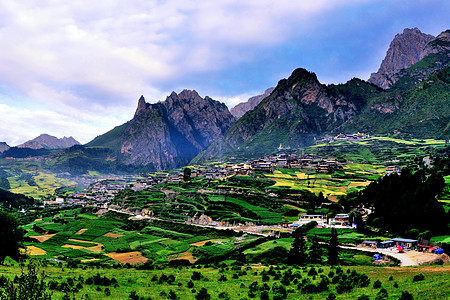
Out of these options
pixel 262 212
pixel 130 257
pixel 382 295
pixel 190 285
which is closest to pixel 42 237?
pixel 130 257

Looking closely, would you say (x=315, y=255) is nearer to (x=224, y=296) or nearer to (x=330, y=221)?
(x=224, y=296)

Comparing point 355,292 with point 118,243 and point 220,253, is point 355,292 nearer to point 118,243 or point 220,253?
point 220,253

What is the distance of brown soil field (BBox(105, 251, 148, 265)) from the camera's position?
6002 cm

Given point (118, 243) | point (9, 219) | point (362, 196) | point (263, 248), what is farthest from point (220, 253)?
point (362, 196)

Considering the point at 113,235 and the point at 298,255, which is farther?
the point at 113,235

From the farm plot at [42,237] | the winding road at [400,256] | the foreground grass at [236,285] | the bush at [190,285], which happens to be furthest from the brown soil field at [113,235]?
the bush at [190,285]

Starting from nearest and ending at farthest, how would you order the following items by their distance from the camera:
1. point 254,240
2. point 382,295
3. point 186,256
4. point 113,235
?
point 382,295 → point 186,256 → point 254,240 → point 113,235

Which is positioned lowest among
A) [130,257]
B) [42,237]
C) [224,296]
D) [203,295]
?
[130,257]

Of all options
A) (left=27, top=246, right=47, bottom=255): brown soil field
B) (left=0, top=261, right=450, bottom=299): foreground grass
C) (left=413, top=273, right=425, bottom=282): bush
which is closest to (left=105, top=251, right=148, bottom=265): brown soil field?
(left=27, top=246, right=47, bottom=255): brown soil field

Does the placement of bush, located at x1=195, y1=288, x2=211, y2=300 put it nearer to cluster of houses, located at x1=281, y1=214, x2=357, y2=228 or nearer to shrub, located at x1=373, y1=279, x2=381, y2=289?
shrub, located at x1=373, y1=279, x2=381, y2=289

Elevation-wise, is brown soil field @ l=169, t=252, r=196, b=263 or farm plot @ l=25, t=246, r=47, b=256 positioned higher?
farm plot @ l=25, t=246, r=47, b=256

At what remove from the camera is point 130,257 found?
63688mm

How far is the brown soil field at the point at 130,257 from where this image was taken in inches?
2363

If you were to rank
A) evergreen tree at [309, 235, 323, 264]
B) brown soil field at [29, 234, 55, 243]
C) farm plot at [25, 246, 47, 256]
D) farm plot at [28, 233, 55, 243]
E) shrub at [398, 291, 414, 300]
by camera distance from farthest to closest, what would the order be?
1. brown soil field at [29, 234, 55, 243]
2. farm plot at [28, 233, 55, 243]
3. farm plot at [25, 246, 47, 256]
4. evergreen tree at [309, 235, 323, 264]
5. shrub at [398, 291, 414, 300]
